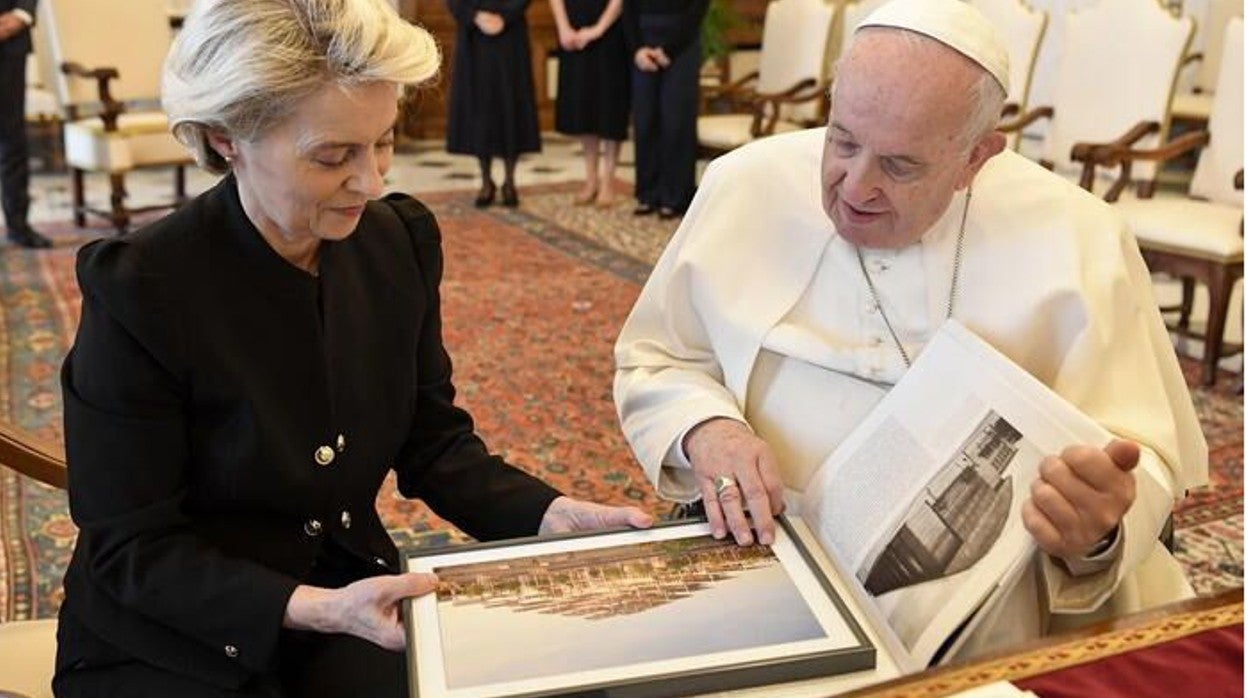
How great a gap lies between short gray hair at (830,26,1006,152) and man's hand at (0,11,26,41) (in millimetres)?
5906

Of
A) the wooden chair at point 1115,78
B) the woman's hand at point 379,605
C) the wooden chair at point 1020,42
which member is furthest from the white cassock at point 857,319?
the wooden chair at point 1020,42

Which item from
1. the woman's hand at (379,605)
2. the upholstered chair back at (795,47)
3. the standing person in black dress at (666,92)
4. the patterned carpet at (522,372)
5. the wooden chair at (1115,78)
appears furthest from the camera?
the standing person in black dress at (666,92)

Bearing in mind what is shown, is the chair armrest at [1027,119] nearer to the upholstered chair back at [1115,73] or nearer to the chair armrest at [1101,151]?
the upholstered chair back at [1115,73]

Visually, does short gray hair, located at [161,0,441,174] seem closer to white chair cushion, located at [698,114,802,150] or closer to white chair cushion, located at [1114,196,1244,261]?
white chair cushion, located at [1114,196,1244,261]

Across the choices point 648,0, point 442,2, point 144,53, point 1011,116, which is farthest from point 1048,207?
point 442,2

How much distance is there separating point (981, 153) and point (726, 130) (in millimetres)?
6137

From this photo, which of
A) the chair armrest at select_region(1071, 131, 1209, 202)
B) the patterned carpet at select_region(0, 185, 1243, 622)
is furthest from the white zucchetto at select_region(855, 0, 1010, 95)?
the chair armrest at select_region(1071, 131, 1209, 202)

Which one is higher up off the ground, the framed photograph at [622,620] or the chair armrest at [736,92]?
the framed photograph at [622,620]

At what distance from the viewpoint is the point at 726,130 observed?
800cm

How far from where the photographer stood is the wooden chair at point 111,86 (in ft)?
23.4

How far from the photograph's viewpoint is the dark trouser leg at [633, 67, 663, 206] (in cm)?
814

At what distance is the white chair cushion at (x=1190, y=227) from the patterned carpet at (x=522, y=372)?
0.53m

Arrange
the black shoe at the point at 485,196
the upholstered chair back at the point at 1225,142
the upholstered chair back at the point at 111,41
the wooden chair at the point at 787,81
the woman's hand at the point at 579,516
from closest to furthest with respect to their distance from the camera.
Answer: the woman's hand at the point at 579,516
the upholstered chair back at the point at 1225,142
the upholstered chair back at the point at 111,41
the wooden chair at the point at 787,81
the black shoe at the point at 485,196

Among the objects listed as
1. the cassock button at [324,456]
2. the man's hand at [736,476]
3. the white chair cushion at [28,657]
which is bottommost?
the white chair cushion at [28,657]
